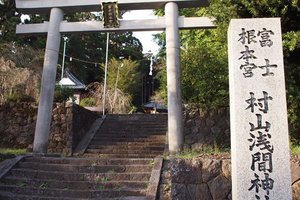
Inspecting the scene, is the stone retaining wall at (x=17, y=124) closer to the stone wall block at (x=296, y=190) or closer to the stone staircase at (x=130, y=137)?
the stone staircase at (x=130, y=137)

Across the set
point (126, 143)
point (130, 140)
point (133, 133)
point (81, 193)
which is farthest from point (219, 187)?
point (133, 133)

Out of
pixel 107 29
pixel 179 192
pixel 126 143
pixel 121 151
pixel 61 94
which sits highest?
pixel 107 29

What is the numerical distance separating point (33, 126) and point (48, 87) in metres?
2.36

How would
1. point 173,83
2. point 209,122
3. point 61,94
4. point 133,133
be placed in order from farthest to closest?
point 61,94 → point 133,133 → point 209,122 → point 173,83

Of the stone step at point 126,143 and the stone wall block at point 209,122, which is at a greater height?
the stone wall block at point 209,122

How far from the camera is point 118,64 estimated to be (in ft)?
81.2

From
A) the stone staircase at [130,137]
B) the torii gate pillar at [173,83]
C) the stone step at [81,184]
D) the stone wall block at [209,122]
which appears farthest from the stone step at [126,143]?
the stone step at [81,184]

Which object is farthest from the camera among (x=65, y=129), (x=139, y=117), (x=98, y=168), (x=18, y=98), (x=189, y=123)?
(x=139, y=117)

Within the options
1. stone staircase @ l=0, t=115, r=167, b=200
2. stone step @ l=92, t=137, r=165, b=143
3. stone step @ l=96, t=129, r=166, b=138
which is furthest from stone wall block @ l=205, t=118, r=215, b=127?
stone staircase @ l=0, t=115, r=167, b=200

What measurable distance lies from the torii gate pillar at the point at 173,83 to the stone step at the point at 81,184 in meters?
2.21

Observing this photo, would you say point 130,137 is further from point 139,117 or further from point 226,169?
point 226,169

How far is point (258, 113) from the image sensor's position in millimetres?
4648

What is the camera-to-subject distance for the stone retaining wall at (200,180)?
21.0 feet

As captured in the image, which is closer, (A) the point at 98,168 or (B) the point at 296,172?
(B) the point at 296,172
